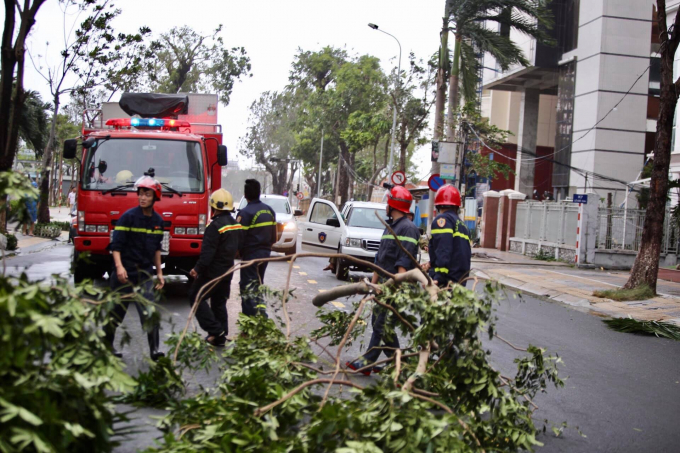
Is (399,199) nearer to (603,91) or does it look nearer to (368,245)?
(368,245)

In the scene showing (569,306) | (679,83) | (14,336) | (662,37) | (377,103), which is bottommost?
(569,306)

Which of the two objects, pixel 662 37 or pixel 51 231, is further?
pixel 51 231

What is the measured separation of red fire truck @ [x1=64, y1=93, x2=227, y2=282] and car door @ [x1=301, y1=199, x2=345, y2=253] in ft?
17.4

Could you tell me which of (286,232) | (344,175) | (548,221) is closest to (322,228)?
(286,232)

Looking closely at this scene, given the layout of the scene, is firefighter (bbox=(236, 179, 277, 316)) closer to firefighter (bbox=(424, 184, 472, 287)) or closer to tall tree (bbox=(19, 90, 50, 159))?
firefighter (bbox=(424, 184, 472, 287))

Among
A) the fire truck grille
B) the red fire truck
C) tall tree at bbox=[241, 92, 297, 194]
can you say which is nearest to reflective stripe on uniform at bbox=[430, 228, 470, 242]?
the red fire truck

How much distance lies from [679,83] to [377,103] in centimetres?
3206

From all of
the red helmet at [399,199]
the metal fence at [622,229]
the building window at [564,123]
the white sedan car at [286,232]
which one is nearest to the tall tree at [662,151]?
the metal fence at [622,229]

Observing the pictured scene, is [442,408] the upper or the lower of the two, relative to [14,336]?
lower

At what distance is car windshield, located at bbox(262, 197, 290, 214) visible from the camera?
20297mm

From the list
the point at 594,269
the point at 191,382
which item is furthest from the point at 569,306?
the point at 191,382

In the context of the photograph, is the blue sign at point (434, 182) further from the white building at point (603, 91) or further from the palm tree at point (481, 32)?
the white building at point (603, 91)

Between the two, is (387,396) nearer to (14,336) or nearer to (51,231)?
(14,336)

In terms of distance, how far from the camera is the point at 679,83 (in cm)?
1377
